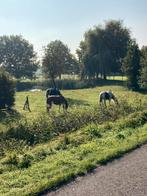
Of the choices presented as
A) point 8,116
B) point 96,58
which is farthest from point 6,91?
point 96,58

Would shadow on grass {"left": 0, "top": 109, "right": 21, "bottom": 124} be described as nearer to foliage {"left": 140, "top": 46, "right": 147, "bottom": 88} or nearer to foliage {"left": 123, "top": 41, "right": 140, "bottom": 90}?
foliage {"left": 140, "top": 46, "right": 147, "bottom": 88}

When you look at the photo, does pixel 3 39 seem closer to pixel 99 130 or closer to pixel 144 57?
pixel 144 57

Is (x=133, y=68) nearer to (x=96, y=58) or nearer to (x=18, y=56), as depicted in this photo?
(x=96, y=58)

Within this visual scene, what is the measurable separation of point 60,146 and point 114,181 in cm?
475

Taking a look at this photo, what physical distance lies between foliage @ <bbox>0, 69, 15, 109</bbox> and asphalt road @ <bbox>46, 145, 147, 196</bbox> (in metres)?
25.0

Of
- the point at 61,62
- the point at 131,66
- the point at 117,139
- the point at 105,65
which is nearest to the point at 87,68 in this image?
the point at 105,65

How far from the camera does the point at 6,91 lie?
36.8 m

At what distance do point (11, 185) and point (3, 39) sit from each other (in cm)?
11720

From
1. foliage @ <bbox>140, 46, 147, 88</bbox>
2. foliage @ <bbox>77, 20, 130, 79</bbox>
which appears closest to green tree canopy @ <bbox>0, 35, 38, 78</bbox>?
foliage @ <bbox>77, 20, 130, 79</bbox>

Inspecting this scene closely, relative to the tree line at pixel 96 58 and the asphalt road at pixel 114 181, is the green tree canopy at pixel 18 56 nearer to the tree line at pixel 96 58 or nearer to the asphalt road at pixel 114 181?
the tree line at pixel 96 58

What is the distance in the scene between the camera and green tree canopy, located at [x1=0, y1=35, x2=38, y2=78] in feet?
371

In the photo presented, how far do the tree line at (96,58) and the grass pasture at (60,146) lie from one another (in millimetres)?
22579

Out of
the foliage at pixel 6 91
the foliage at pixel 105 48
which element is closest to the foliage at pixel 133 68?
the foliage at pixel 105 48

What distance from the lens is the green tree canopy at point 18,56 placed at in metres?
113
